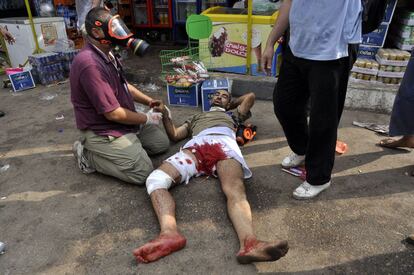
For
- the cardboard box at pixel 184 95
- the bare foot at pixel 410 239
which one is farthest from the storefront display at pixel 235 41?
the bare foot at pixel 410 239

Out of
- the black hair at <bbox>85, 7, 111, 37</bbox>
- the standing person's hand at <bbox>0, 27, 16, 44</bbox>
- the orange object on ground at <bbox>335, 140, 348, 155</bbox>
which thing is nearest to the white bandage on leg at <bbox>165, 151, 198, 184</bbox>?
the black hair at <bbox>85, 7, 111, 37</bbox>

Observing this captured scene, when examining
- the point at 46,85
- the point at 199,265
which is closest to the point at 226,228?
the point at 199,265

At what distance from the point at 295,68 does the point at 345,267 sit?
4.67 ft

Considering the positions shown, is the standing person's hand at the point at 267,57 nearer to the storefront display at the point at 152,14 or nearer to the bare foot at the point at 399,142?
the bare foot at the point at 399,142

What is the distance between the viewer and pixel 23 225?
8.18 ft

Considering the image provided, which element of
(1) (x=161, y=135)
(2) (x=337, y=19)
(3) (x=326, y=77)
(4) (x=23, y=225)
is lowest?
(4) (x=23, y=225)

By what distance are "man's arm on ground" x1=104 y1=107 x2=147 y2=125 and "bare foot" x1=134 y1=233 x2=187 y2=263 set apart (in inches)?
42.5

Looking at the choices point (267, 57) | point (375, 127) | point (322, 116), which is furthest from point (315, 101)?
point (375, 127)

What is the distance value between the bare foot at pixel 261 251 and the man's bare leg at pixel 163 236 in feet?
1.40

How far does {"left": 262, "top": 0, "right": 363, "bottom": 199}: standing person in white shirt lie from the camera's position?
2.15 meters

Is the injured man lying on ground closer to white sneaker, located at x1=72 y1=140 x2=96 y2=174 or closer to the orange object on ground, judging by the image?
white sneaker, located at x1=72 y1=140 x2=96 y2=174

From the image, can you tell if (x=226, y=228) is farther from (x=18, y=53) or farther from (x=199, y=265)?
(x=18, y=53)

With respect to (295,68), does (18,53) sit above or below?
below

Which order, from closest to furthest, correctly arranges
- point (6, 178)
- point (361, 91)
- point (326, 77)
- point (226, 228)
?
point (326, 77)
point (226, 228)
point (6, 178)
point (361, 91)
